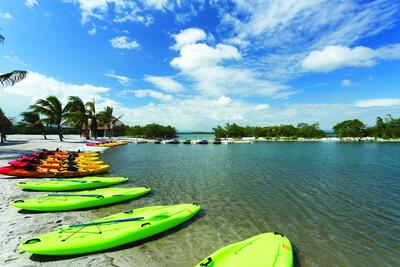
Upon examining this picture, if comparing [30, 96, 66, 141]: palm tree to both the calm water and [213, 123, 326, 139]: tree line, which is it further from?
[213, 123, 326, 139]: tree line

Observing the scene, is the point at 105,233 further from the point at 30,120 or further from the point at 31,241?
the point at 30,120

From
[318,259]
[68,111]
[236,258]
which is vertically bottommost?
[318,259]

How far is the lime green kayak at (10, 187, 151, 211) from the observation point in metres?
9.38

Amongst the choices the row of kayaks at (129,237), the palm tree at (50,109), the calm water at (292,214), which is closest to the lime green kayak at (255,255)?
the row of kayaks at (129,237)

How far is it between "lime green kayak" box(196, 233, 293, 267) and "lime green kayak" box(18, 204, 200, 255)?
8.61 ft

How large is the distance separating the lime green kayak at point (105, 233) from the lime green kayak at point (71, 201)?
2.85m

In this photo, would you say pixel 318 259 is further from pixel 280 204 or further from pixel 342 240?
pixel 280 204

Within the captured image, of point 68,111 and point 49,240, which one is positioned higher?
point 68,111

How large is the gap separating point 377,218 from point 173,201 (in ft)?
30.8

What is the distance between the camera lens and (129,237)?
23.1 ft

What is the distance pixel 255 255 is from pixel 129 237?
372 centimetres

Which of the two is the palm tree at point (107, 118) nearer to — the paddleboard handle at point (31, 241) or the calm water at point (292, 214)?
the calm water at point (292, 214)

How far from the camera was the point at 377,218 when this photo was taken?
10.2m

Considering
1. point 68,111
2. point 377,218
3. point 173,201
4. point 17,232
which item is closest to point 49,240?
point 17,232
